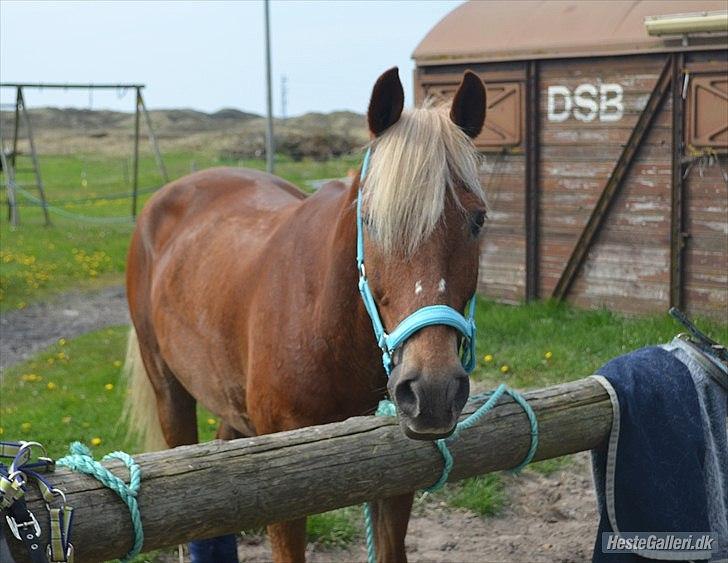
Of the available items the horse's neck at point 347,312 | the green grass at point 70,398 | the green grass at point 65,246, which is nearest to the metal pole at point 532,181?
the green grass at point 70,398

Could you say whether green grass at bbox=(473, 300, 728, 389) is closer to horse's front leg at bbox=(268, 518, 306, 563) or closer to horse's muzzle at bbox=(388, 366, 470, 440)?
Answer: horse's front leg at bbox=(268, 518, 306, 563)

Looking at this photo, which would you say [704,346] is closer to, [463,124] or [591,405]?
[591,405]

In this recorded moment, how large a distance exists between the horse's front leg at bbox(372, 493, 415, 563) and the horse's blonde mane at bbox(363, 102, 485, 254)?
120 cm

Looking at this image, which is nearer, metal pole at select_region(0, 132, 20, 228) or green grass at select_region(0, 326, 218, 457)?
green grass at select_region(0, 326, 218, 457)

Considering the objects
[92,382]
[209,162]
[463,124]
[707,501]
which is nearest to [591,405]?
[707,501]

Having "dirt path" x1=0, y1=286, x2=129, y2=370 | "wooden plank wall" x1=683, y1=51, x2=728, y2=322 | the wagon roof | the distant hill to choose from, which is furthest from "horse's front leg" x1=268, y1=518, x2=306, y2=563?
the distant hill

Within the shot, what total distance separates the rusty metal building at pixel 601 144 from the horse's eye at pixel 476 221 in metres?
6.08

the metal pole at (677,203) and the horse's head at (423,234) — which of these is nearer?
the horse's head at (423,234)

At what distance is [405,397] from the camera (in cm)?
227

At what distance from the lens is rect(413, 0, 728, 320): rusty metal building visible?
320 inches

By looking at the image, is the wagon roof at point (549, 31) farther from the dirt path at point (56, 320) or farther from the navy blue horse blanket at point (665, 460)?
the navy blue horse blanket at point (665, 460)

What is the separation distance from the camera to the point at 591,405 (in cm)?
294

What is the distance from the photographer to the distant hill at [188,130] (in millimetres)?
36750

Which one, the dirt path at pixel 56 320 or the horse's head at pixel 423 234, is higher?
the horse's head at pixel 423 234
